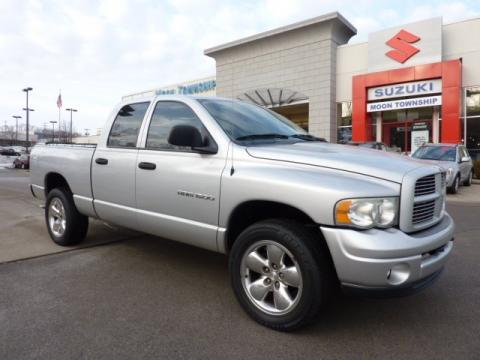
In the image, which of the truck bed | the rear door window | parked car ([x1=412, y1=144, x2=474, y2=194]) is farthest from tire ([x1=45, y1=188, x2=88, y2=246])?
parked car ([x1=412, y1=144, x2=474, y2=194])

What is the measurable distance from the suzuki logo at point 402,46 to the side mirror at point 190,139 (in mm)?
17926

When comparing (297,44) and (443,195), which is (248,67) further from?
(443,195)

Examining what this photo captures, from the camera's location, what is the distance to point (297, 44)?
21.9m

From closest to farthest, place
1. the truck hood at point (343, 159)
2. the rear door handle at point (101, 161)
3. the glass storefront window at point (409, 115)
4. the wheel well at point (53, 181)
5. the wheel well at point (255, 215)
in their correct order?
the truck hood at point (343, 159), the wheel well at point (255, 215), the rear door handle at point (101, 161), the wheel well at point (53, 181), the glass storefront window at point (409, 115)

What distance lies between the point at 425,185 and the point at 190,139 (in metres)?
1.84

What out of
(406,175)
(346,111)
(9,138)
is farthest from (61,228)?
(9,138)

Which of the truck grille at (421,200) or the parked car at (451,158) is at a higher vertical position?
the parked car at (451,158)

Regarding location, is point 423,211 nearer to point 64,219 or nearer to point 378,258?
point 378,258

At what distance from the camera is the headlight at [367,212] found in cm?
265

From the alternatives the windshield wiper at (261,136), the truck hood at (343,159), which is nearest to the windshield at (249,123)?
the windshield wiper at (261,136)

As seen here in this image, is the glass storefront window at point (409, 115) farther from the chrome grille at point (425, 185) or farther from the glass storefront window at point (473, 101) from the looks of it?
the chrome grille at point (425, 185)

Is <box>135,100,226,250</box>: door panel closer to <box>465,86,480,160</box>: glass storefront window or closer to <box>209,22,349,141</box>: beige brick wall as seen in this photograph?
<box>209,22,349,141</box>: beige brick wall

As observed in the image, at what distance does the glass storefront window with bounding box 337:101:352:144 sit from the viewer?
2120 cm

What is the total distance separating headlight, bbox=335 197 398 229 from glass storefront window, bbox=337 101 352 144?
19083 millimetres
